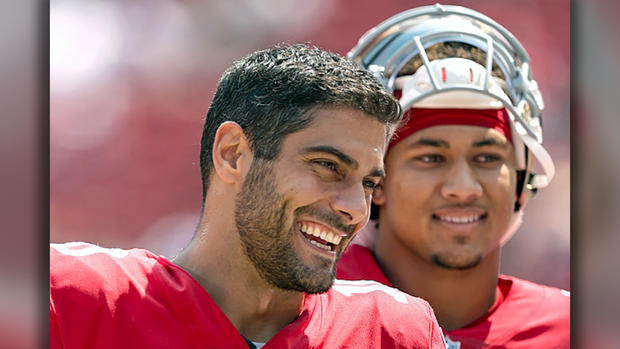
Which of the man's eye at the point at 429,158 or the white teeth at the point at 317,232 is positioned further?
the man's eye at the point at 429,158

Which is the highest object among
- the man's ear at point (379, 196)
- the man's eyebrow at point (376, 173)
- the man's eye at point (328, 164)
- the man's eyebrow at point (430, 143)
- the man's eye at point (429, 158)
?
the man's eyebrow at point (430, 143)

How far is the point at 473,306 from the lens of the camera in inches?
70.8

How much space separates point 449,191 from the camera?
1.73 m

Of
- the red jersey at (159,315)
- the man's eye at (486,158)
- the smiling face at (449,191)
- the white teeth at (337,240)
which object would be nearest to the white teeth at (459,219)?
the smiling face at (449,191)

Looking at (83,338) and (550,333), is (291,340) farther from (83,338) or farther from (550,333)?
(550,333)

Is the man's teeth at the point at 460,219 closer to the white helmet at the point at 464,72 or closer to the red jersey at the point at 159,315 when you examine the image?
the white helmet at the point at 464,72

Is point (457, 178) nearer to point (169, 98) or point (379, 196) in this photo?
point (379, 196)

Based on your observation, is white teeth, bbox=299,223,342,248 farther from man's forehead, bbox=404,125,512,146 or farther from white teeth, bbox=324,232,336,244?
man's forehead, bbox=404,125,512,146

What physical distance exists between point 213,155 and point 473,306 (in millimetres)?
743

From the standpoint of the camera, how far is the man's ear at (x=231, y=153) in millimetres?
1311

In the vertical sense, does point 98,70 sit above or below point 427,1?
below

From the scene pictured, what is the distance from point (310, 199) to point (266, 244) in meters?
0.10

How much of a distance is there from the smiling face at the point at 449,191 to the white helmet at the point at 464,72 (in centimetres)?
6
